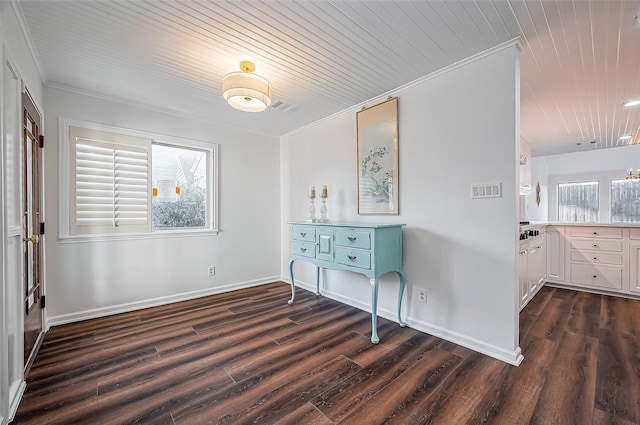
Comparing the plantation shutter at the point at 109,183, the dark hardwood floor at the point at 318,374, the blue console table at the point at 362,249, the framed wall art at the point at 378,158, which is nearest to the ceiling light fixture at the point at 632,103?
the dark hardwood floor at the point at 318,374

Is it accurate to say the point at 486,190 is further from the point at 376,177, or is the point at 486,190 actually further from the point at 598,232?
the point at 598,232

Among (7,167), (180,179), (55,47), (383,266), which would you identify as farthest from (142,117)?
(383,266)

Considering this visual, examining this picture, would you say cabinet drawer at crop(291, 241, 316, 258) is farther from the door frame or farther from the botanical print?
the door frame

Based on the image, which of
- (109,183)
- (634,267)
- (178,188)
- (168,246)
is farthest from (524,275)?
(109,183)

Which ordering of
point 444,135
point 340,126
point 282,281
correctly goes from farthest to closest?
point 282,281 → point 340,126 → point 444,135

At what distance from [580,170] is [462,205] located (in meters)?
5.64

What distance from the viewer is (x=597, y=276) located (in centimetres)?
370

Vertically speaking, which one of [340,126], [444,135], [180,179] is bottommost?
[180,179]

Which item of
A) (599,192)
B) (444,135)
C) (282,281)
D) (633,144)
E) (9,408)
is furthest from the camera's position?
(599,192)

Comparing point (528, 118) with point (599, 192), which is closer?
point (528, 118)

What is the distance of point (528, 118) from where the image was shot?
3.54m

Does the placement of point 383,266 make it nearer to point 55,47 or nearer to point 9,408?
point 9,408

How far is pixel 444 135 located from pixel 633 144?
5.38 meters

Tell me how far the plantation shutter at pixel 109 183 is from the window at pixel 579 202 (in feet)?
26.2
